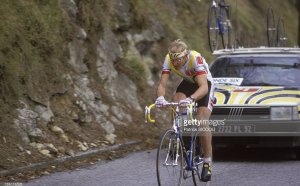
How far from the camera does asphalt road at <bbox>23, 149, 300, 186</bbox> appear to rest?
937 cm

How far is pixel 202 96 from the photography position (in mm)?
8312

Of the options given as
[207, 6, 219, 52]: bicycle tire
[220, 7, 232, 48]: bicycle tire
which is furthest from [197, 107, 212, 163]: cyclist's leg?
[220, 7, 232, 48]: bicycle tire

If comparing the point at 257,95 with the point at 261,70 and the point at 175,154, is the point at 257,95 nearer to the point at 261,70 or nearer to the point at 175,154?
the point at 261,70

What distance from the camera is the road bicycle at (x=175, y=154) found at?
315 inches

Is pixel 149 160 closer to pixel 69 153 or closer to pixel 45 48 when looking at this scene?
pixel 69 153

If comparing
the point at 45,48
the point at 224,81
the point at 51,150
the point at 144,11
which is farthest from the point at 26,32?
the point at 144,11

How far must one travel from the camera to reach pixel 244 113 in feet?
36.4

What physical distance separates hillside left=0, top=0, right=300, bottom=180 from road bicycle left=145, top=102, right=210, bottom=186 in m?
2.45

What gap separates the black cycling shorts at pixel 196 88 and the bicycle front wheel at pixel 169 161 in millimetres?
811

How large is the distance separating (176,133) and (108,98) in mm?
6425

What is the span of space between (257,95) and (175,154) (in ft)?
11.7

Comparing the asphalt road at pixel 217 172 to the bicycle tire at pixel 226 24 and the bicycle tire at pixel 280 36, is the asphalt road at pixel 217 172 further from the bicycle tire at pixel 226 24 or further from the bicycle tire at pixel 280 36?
the bicycle tire at pixel 280 36

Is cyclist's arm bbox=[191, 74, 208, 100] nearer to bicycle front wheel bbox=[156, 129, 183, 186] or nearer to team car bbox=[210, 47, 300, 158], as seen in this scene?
bicycle front wheel bbox=[156, 129, 183, 186]

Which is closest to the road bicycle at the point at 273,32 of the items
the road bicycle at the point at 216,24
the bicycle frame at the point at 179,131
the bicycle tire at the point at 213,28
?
the road bicycle at the point at 216,24
